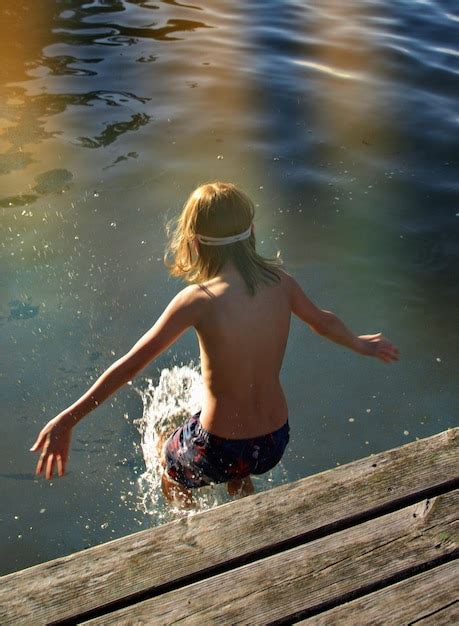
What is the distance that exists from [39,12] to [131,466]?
779 centimetres

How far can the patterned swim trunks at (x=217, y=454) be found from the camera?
319 centimetres

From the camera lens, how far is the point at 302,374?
4.68 m

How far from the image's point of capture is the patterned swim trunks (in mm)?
3193

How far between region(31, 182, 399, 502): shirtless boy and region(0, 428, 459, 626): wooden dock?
1.98 feet

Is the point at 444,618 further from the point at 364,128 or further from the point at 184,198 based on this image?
the point at 364,128

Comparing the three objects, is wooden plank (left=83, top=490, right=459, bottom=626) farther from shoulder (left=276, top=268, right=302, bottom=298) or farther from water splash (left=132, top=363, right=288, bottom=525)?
water splash (left=132, top=363, right=288, bottom=525)

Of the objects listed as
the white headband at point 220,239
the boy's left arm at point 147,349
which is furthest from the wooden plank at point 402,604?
the white headband at point 220,239

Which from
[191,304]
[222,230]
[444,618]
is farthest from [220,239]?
[444,618]

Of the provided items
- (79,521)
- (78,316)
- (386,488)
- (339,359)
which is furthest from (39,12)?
(386,488)

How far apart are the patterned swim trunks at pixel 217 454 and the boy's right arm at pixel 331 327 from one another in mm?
420

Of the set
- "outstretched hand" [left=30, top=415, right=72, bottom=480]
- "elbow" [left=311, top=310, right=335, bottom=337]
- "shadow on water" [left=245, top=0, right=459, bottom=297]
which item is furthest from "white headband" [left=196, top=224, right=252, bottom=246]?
"shadow on water" [left=245, top=0, right=459, bottom=297]

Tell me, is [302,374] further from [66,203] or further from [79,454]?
[66,203]

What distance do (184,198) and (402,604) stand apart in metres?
4.50

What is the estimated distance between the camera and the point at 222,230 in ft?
10.0
